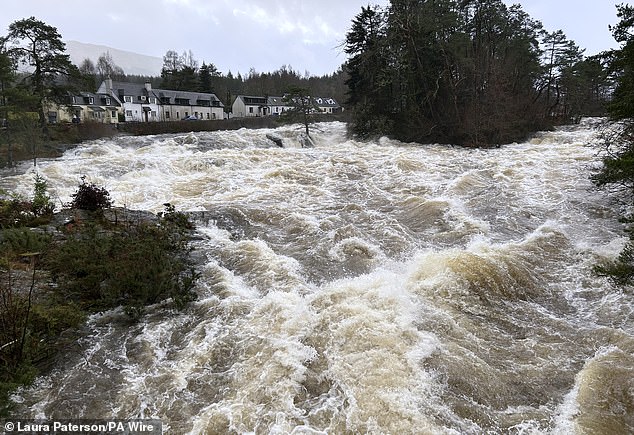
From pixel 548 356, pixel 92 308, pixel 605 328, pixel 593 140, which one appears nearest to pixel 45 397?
pixel 92 308

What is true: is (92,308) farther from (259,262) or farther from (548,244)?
(548,244)

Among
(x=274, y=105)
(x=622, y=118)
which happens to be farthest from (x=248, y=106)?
(x=622, y=118)

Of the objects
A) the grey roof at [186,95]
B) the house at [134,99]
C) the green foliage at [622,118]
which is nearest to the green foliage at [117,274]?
the green foliage at [622,118]

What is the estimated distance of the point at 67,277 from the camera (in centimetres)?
661

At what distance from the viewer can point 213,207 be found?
40.9 feet

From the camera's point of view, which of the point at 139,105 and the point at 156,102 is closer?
the point at 139,105

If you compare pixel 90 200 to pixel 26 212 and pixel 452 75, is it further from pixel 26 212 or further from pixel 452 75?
pixel 452 75

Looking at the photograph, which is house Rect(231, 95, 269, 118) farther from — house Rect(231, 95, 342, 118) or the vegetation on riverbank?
the vegetation on riverbank

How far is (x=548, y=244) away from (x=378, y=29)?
1232 inches

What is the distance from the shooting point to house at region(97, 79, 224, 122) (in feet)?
172

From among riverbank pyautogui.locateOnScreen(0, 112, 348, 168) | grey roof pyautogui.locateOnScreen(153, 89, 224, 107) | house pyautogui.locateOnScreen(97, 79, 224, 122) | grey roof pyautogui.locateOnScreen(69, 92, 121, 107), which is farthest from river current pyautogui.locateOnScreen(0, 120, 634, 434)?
grey roof pyautogui.locateOnScreen(153, 89, 224, 107)

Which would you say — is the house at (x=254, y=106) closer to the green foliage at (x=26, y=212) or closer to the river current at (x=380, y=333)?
the green foliage at (x=26, y=212)

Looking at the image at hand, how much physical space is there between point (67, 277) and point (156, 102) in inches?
2181

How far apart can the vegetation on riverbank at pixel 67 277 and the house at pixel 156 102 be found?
48.0 m
